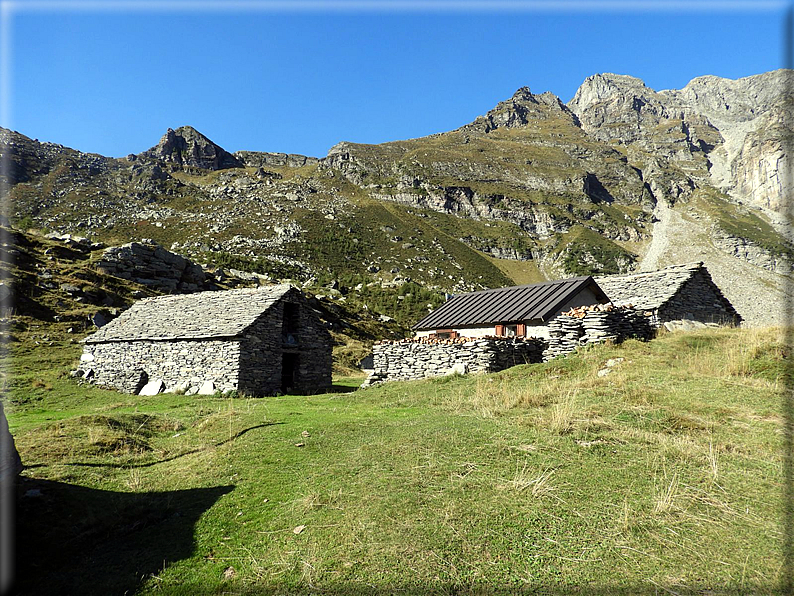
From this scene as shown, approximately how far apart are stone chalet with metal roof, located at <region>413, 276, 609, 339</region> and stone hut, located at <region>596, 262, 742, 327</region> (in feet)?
5.96

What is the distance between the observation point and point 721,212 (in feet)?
515

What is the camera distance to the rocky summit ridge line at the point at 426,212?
96.4 metres

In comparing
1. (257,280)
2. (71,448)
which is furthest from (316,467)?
(257,280)

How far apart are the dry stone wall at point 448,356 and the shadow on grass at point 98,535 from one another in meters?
12.8

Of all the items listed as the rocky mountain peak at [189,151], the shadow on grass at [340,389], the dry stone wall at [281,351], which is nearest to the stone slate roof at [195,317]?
the dry stone wall at [281,351]

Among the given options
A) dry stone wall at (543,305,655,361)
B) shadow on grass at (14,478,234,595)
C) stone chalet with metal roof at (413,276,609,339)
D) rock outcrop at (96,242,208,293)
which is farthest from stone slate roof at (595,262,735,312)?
rock outcrop at (96,242,208,293)

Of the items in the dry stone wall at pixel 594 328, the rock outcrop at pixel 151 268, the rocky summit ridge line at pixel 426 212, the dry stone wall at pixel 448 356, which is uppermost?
the rocky summit ridge line at pixel 426 212

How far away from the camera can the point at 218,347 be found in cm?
2139

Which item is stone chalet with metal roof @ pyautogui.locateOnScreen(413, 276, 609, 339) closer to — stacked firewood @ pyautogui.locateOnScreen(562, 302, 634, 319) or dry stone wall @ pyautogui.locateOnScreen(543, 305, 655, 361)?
dry stone wall @ pyautogui.locateOnScreen(543, 305, 655, 361)

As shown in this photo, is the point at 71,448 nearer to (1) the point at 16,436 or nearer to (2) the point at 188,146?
(1) the point at 16,436

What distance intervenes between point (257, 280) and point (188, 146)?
168 m

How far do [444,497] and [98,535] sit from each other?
18.3 ft

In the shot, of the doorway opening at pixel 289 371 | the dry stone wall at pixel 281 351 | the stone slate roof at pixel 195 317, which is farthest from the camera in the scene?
the doorway opening at pixel 289 371

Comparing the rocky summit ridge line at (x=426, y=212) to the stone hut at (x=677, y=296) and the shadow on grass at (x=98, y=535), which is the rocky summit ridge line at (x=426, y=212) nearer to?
the stone hut at (x=677, y=296)
